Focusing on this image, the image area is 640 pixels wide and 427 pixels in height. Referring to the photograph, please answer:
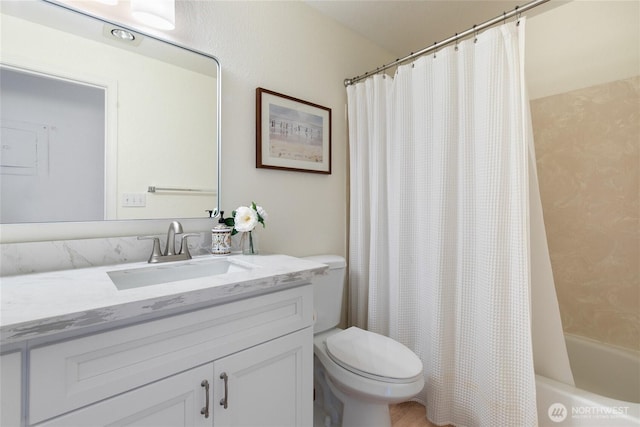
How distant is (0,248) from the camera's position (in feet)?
3.15

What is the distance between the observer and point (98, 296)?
2.43ft

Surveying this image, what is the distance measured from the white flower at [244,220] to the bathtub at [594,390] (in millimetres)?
1463

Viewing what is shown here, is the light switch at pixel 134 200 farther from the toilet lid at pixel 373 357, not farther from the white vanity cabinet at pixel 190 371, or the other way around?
the toilet lid at pixel 373 357

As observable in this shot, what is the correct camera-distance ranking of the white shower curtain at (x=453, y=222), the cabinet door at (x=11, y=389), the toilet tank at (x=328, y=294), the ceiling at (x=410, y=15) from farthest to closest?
the ceiling at (x=410, y=15)
the toilet tank at (x=328, y=294)
the white shower curtain at (x=453, y=222)
the cabinet door at (x=11, y=389)

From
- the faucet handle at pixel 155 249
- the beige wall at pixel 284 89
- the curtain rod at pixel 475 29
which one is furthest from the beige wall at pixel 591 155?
the faucet handle at pixel 155 249

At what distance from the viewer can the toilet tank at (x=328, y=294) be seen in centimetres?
160

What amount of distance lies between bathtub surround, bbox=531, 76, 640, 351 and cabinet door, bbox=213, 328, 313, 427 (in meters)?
1.84

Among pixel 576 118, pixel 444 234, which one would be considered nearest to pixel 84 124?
pixel 444 234

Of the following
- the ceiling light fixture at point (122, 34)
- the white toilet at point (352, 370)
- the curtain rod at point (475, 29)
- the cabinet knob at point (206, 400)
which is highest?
the curtain rod at point (475, 29)

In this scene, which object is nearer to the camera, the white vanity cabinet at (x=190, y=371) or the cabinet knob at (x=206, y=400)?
the white vanity cabinet at (x=190, y=371)

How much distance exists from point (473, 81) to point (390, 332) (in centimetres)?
140

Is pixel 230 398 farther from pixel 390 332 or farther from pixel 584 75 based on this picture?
pixel 584 75

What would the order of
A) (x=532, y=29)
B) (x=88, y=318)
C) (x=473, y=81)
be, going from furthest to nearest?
1. (x=532, y=29)
2. (x=473, y=81)
3. (x=88, y=318)

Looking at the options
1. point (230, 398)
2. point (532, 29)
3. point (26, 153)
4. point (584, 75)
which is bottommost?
point (230, 398)
